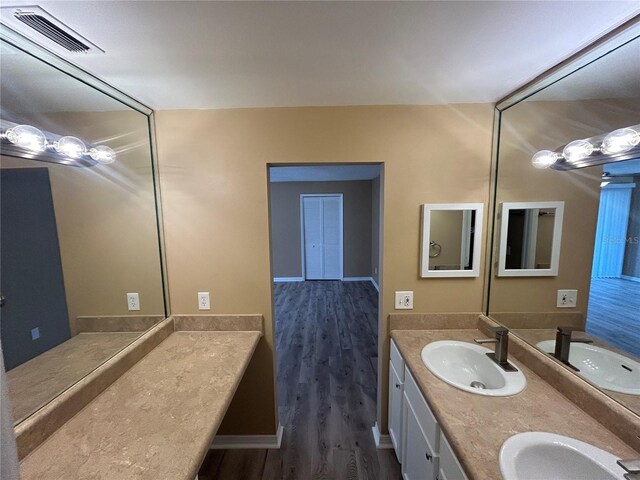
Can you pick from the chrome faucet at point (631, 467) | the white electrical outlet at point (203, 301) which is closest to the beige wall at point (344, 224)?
the white electrical outlet at point (203, 301)

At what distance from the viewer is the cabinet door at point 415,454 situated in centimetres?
120

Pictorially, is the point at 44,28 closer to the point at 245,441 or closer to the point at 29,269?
the point at 29,269

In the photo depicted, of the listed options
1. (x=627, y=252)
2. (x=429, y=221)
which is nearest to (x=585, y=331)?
(x=627, y=252)

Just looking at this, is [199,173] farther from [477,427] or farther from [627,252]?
[627,252]

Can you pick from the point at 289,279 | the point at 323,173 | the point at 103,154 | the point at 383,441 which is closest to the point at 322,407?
the point at 383,441

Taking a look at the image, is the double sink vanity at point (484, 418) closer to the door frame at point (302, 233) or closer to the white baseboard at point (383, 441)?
the white baseboard at point (383, 441)

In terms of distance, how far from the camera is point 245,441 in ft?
6.37

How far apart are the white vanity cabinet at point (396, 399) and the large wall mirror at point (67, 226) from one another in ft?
5.12

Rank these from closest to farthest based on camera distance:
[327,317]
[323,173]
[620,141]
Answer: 1. [620,141]
2. [327,317]
3. [323,173]

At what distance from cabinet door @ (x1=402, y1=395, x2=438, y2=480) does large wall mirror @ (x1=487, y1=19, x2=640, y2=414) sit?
727 millimetres

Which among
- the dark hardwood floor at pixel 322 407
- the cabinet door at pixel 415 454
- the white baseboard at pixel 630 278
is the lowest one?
the dark hardwood floor at pixel 322 407

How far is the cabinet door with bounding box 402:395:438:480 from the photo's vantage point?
1.20 metres

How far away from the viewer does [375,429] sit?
2027mm

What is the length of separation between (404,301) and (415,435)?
2.39ft
